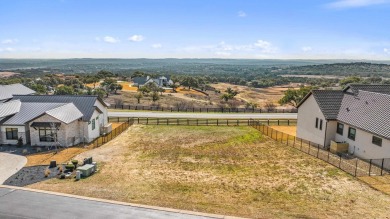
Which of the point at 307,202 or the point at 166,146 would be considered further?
the point at 166,146

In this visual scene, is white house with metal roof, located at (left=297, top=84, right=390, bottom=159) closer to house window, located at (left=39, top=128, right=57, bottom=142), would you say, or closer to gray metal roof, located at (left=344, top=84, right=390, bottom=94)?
gray metal roof, located at (left=344, top=84, right=390, bottom=94)

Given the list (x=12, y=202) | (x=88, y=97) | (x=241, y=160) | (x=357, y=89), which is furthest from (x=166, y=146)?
(x=357, y=89)

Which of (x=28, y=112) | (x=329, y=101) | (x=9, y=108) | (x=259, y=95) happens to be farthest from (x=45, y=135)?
(x=259, y=95)

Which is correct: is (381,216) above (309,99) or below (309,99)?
below

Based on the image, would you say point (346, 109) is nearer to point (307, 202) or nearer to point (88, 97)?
point (307, 202)

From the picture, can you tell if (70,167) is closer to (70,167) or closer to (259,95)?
(70,167)

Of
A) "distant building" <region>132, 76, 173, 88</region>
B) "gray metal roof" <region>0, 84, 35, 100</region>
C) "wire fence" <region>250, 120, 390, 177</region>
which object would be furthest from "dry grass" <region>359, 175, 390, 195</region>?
"distant building" <region>132, 76, 173, 88</region>

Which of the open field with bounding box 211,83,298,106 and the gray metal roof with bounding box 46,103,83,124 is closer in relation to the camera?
the gray metal roof with bounding box 46,103,83,124
